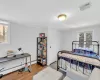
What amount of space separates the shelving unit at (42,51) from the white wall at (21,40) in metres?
0.21

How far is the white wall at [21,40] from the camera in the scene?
2720 mm

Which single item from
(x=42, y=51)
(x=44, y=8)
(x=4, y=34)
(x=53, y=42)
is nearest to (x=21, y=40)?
(x=4, y=34)

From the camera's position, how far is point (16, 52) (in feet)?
9.77

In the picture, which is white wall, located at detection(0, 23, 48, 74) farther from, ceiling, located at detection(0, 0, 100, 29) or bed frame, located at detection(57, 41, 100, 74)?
bed frame, located at detection(57, 41, 100, 74)

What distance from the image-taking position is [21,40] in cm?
316

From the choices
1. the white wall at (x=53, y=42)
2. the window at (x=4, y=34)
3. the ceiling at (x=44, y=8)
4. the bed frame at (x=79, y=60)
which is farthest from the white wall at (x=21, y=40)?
the bed frame at (x=79, y=60)

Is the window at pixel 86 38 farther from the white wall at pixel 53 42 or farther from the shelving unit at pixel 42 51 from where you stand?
the shelving unit at pixel 42 51

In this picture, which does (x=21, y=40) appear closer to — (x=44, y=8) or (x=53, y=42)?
(x=53, y=42)

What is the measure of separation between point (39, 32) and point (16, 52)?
158 cm

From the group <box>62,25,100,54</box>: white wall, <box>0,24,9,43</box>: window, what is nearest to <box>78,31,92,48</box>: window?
<box>62,25,100,54</box>: white wall

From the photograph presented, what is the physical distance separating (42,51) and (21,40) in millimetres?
1183

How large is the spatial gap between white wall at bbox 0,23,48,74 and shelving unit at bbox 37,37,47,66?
215mm

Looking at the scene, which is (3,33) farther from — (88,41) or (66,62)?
(88,41)

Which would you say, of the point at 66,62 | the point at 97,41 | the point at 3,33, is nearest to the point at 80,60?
the point at 66,62
